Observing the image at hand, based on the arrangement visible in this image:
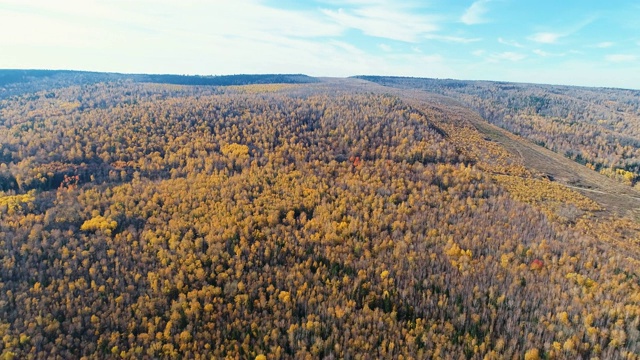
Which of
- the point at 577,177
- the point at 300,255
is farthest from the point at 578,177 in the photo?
the point at 300,255

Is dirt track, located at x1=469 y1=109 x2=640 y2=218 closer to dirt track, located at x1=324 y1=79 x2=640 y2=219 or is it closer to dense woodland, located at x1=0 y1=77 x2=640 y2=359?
dirt track, located at x1=324 y1=79 x2=640 y2=219

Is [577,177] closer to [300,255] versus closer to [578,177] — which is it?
[578,177]

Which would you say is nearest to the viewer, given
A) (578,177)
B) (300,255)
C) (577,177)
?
(300,255)

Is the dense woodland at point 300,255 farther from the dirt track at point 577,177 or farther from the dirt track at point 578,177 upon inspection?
the dirt track at point 578,177

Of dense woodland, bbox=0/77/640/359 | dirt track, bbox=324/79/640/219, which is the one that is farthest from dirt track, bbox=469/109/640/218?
dense woodland, bbox=0/77/640/359

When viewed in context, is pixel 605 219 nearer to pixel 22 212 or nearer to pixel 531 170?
pixel 531 170

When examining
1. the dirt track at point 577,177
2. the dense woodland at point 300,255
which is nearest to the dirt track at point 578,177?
the dirt track at point 577,177

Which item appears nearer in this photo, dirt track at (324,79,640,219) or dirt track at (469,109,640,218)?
dirt track at (324,79,640,219)

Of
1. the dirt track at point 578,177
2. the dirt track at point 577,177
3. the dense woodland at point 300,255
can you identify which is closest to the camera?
the dense woodland at point 300,255
